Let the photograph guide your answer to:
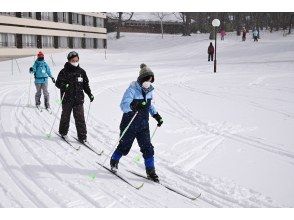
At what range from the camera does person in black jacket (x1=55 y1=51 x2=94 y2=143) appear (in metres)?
7.36

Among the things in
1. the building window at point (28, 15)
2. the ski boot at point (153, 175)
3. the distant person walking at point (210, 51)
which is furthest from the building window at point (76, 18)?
the ski boot at point (153, 175)

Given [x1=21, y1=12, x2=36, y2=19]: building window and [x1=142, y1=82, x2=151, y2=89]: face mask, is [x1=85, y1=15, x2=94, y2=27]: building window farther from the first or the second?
[x1=142, y1=82, x2=151, y2=89]: face mask

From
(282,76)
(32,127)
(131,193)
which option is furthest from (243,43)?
(131,193)

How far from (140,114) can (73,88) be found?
231 centimetres

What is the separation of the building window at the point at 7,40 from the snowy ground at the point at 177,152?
69.9 feet

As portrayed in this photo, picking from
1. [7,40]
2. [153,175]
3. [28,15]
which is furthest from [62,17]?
[153,175]

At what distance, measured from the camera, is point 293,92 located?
13.3m

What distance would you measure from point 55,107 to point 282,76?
36.3 ft

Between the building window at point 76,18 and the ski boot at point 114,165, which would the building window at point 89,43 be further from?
the ski boot at point 114,165

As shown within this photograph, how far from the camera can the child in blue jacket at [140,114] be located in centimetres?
552

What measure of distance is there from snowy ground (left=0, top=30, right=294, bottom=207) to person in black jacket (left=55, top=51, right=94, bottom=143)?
0.58 metres


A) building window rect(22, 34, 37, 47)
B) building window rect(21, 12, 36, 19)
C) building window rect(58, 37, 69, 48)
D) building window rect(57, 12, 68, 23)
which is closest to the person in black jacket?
building window rect(21, 12, 36, 19)

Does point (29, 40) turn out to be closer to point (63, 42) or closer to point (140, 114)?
point (63, 42)
